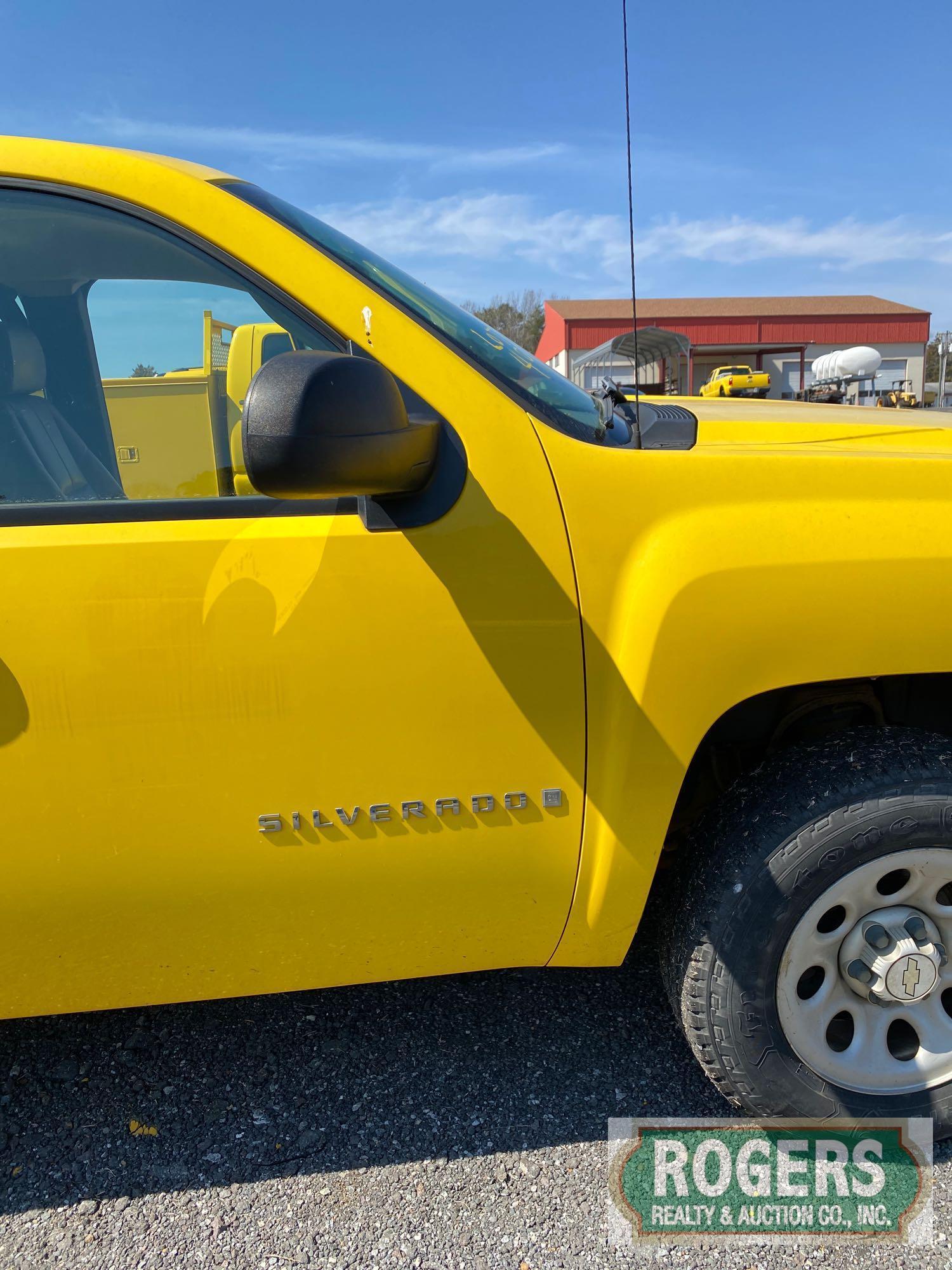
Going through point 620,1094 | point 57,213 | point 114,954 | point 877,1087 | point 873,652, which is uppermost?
point 57,213

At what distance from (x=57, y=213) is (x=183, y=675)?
0.86 m

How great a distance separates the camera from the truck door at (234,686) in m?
1.48

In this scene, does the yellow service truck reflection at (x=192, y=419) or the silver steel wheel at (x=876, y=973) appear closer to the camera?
the yellow service truck reflection at (x=192, y=419)

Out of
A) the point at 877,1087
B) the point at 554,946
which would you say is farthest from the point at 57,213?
the point at 877,1087

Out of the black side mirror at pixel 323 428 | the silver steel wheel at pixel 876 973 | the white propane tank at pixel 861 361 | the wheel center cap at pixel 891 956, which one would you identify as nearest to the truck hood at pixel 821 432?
the black side mirror at pixel 323 428

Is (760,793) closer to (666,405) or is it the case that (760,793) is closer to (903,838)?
(903,838)

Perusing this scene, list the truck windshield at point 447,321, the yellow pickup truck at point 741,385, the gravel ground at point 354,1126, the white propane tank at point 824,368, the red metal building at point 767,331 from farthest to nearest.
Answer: the red metal building at point 767,331 < the white propane tank at point 824,368 < the yellow pickup truck at point 741,385 < the gravel ground at point 354,1126 < the truck windshield at point 447,321

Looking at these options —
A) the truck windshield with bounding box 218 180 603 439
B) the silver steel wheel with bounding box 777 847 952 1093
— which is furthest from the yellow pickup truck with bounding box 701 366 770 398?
the silver steel wheel with bounding box 777 847 952 1093

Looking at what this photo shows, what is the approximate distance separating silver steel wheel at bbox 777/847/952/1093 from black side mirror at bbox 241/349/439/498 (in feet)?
3.99

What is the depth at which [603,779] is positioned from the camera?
162 cm

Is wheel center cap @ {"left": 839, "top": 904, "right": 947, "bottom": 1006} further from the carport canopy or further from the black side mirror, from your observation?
the carport canopy

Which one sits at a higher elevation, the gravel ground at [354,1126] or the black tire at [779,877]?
the black tire at [779,877]

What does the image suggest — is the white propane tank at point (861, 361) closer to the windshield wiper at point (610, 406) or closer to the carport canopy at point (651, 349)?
the carport canopy at point (651, 349)

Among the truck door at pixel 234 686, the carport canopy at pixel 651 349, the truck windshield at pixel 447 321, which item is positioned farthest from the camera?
the carport canopy at pixel 651 349
